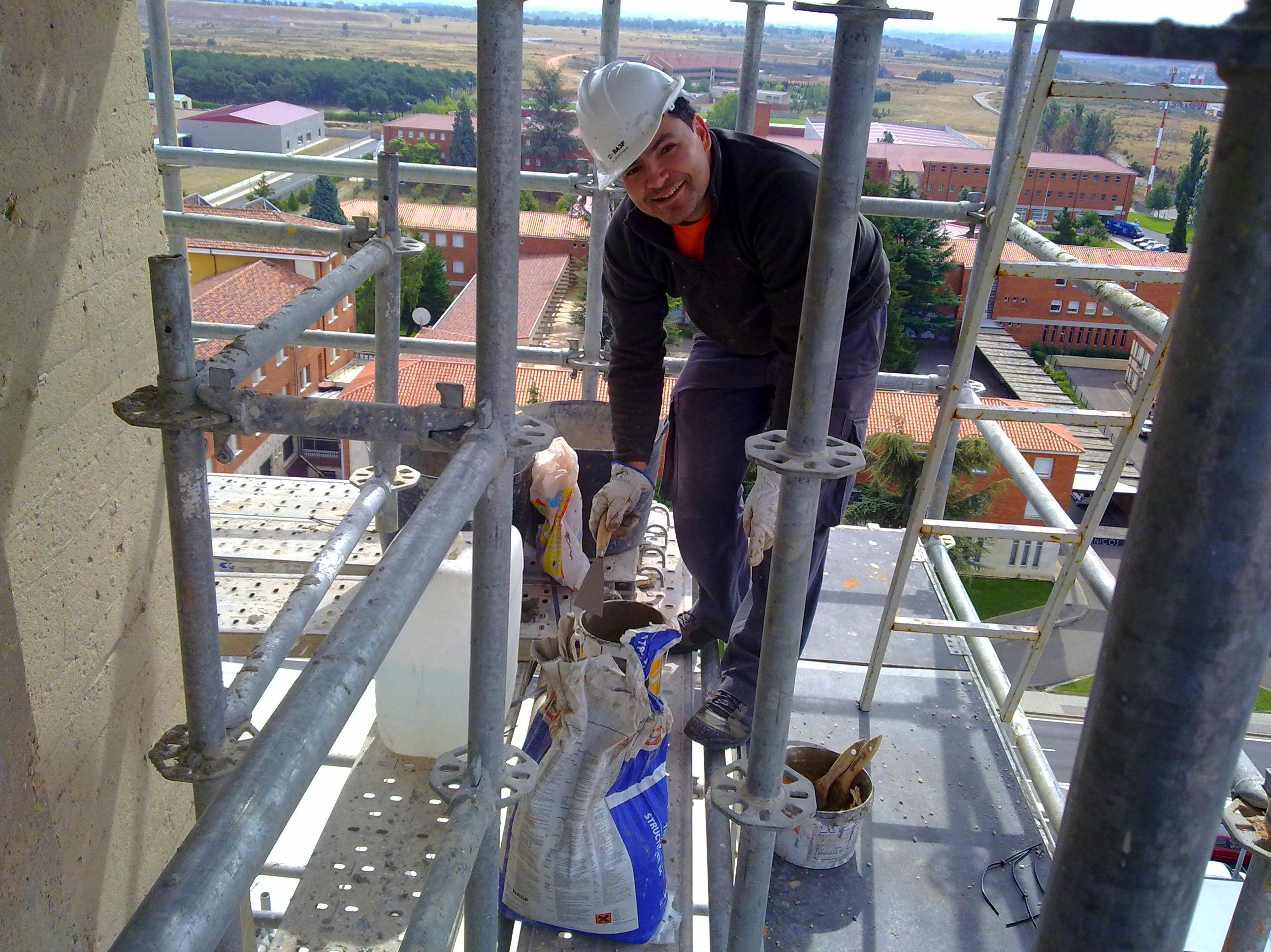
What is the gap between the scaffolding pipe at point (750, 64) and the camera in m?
3.64

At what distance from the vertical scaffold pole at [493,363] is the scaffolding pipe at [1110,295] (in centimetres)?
150

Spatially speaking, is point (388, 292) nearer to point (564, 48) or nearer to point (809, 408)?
point (809, 408)

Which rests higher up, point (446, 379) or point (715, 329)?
point (715, 329)

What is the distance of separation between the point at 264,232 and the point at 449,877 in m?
2.24

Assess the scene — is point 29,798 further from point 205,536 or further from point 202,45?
point 202,45

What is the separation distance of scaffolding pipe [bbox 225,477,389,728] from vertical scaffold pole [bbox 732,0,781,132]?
6.12ft

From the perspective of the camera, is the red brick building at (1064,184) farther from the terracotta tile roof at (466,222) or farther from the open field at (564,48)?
the terracotta tile roof at (466,222)

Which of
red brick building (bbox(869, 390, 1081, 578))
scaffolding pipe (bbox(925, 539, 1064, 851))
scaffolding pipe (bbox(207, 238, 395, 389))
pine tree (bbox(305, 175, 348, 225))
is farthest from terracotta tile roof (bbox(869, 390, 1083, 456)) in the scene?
pine tree (bbox(305, 175, 348, 225))

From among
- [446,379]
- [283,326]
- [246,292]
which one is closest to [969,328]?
[283,326]

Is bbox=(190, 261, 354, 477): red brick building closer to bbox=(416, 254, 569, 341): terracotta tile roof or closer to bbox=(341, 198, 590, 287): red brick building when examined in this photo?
bbox=(416, 254, 569, 341): terracotta tile roof

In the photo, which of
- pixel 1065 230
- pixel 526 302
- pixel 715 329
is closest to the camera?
pixel 715 329

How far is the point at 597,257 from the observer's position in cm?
428

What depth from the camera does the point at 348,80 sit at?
65.1m

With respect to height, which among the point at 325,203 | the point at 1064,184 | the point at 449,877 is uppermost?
the point at 449,877
